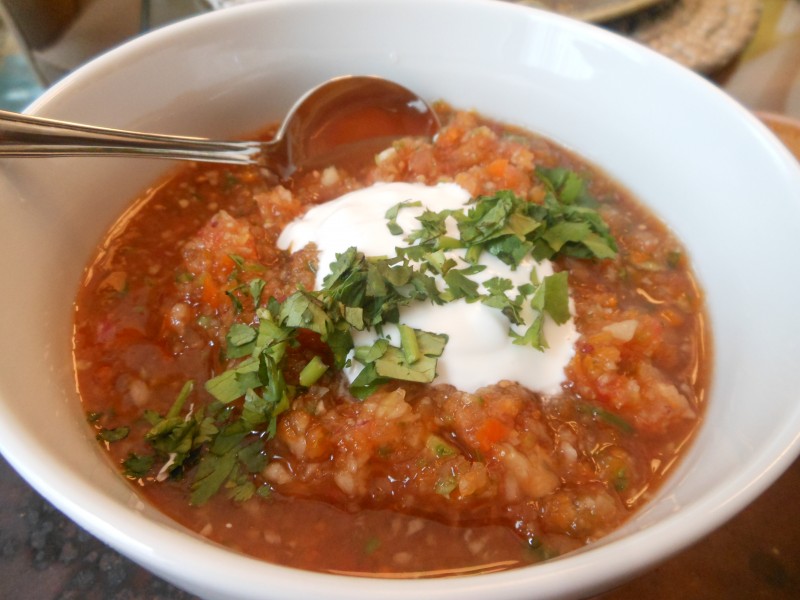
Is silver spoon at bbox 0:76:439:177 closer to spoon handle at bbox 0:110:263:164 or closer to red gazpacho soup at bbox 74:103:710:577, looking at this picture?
spoon handle at bbox 0:110:263:164

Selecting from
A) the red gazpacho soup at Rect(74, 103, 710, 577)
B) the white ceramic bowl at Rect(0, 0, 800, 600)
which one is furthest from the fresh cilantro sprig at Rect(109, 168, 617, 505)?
the white ceramic bowl at Rect(0, 0, 800, 600)

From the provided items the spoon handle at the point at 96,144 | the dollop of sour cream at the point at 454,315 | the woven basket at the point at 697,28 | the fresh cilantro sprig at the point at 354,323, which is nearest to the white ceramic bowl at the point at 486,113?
the spoon handle at the point at 96,144

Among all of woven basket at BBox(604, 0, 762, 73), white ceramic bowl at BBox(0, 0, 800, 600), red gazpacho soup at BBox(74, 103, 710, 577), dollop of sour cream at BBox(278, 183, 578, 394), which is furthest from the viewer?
woven basket at BBox(604, 0, 762, 73)

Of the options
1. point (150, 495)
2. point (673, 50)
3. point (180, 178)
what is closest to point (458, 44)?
point (180, 178)

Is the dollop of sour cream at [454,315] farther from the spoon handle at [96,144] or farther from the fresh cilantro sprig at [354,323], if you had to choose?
the spoon handle at [96,144]

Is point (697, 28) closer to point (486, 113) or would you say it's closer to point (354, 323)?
point (486, 113)

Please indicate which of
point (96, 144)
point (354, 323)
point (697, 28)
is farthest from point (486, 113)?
point (697, 28)

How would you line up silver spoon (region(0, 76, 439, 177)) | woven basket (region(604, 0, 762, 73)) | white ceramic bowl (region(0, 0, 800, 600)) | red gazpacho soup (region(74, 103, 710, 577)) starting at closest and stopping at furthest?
white ceramic bowl (region(0, 0, 800, 600)) → red gazpacho soup (region(74, 103, 710, 577)) → silver spoon (region(0, 76, 439, 177)) → woven basket (region(604, 0, 762, 73))
